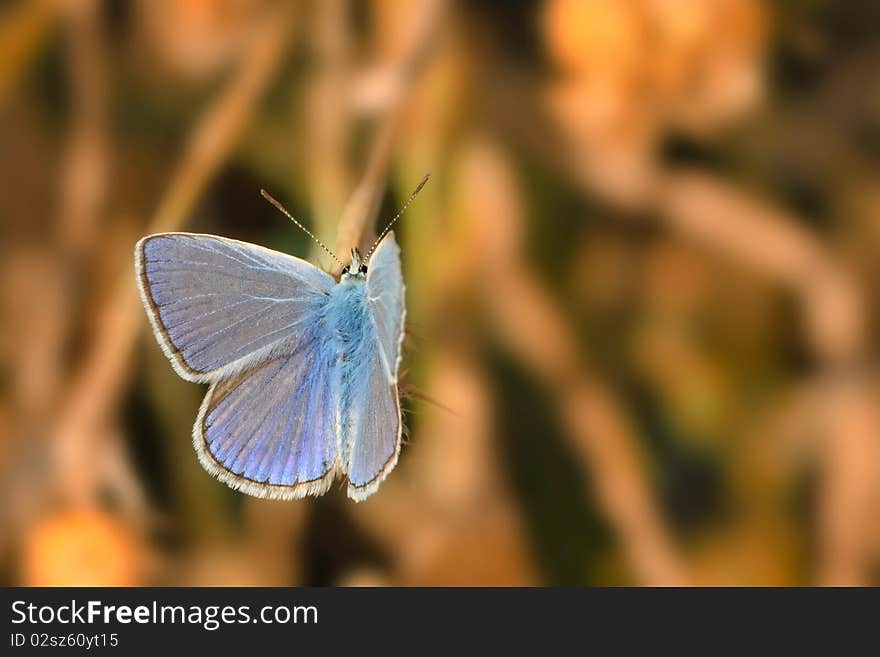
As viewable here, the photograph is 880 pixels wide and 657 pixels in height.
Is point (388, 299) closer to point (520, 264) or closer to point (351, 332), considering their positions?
point (351, 332)

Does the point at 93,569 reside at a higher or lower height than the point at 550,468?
lower

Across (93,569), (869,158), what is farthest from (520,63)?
(93,569)

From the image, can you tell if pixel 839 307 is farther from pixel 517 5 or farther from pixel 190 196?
pixel 190 196

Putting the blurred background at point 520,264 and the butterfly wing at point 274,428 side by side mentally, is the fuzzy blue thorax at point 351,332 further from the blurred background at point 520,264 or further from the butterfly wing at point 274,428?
the blurred background at point 520,264

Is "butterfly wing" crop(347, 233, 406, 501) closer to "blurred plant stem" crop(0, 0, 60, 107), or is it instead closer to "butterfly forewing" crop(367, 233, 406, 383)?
"butterfly forewing" crop(367, 233, 406, 383)

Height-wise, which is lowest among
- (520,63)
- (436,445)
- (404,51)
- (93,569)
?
(93,569)

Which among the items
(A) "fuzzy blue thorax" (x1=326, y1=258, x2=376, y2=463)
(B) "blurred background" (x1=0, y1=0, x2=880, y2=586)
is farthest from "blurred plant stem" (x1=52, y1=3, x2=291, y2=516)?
(A) "fuzzy blue thorax" (x1=326, y1=258, x2=376, y2=463)

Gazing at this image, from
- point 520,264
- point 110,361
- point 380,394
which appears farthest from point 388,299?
point 520,264

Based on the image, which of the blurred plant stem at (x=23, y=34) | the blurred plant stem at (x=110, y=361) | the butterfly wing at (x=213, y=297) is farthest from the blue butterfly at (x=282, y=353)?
the blurred plant stem at (x=23, y=34)
